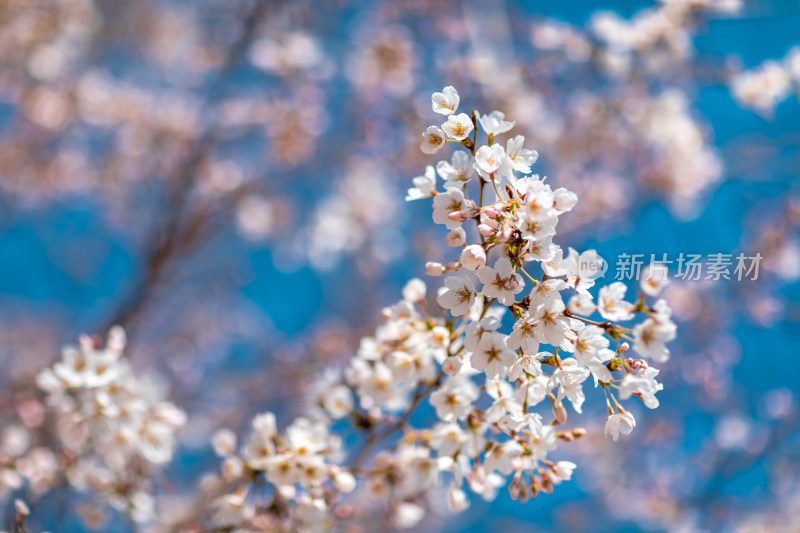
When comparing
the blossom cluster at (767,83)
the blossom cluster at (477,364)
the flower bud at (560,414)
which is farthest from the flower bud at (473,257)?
the blossom cluster at (767,83)

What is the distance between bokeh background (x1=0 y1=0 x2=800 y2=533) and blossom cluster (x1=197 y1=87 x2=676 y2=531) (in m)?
1.71

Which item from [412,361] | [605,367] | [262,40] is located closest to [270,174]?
[262,40]

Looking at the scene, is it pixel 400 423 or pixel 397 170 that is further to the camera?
pixel 397 170

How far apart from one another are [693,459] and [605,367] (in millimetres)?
4410

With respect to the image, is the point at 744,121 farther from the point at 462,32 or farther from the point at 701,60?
the point at 462,32

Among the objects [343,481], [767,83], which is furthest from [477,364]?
[767,83]

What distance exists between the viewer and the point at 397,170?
541cm

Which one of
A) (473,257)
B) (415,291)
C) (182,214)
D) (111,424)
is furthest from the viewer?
(182,214)

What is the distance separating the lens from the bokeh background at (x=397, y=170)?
13.2 ft

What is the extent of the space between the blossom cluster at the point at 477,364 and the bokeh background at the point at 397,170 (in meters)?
1.71

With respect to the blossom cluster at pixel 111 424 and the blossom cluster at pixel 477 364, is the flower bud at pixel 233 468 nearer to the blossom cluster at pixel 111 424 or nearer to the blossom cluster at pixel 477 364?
the blossom cluster at pixel 477 364

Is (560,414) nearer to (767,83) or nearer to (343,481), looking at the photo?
(343,481)

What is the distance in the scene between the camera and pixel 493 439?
1669mm

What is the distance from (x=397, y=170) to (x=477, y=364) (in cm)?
412
